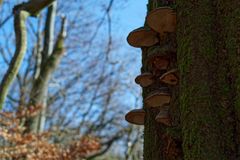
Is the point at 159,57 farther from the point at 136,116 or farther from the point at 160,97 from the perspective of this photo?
the point at 136,116

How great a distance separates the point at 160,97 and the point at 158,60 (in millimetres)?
170

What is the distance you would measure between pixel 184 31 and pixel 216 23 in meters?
0.12

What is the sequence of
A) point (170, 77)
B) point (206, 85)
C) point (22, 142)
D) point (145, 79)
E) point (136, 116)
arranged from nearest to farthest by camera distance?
point (206, 85) → point (170, 77) → point (145, 79) → point (136, 116) → point (22, 142)

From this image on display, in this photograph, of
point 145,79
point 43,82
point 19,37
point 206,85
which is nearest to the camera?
point 206,85

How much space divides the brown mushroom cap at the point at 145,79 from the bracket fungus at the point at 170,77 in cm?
15

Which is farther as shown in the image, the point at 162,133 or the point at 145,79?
the point at 145,79

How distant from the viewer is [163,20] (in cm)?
173

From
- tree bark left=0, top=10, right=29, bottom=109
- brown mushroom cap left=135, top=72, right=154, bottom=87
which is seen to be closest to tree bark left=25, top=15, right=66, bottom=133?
tree bark left=0, top=10, right=29, bottom=109

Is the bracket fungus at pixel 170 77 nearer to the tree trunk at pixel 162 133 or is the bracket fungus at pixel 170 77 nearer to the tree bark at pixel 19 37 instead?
the tree trunk at pixel 162 133

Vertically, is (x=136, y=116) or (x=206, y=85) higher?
(x=206, y=85)

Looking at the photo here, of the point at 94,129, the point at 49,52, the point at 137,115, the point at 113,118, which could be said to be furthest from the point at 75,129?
the point at 137,115

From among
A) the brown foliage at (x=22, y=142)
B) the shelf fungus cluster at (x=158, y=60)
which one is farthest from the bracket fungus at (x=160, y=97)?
the brown foliage at (x=22, y=142)

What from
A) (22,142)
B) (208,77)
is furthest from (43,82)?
(208,77)

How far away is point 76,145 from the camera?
12.5 metres
